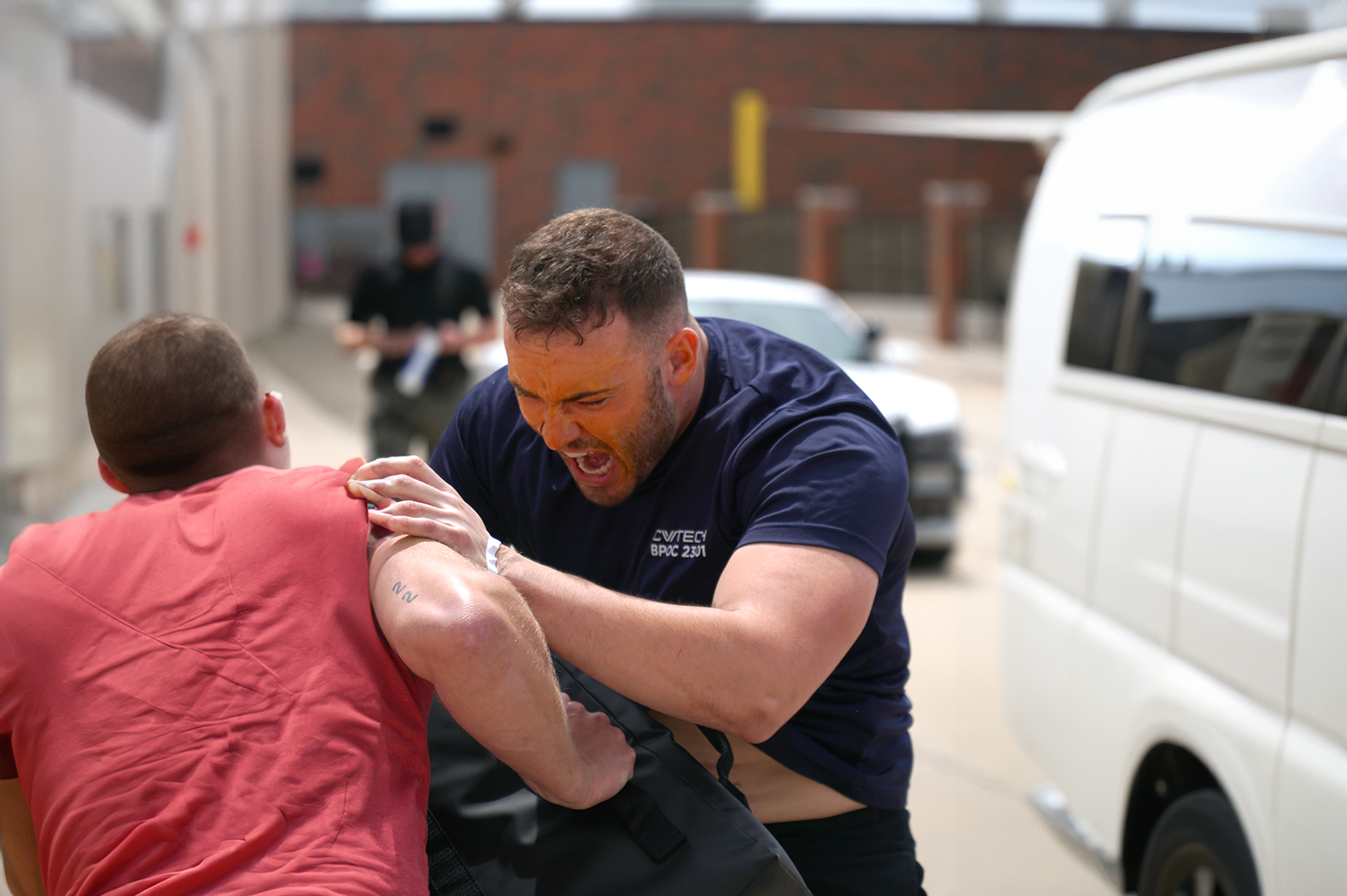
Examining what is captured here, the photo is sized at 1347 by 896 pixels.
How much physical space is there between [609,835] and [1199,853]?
70.2 inches

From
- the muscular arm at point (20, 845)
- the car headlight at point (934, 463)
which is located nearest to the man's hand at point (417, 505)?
the muscular arm at point (20, 845)

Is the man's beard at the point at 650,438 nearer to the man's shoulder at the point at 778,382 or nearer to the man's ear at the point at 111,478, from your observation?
the man's shoulder at the point at 778,382

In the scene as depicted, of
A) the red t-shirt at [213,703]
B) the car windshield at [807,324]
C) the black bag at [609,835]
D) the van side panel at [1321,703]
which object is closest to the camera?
the red t-shirt at [213,703]

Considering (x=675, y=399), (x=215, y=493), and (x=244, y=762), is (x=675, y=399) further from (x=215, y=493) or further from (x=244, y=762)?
(x=244, y=762)

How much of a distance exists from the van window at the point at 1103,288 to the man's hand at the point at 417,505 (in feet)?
7.34

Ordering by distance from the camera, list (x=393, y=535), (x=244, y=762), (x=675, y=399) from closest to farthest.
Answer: (x=244, y=762)
(x=393, y=535)
(x=675, y=399)

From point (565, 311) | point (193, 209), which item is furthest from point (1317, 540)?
point (193, 209)

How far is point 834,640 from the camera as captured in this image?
1767 mm

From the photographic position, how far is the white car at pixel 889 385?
7402 mm

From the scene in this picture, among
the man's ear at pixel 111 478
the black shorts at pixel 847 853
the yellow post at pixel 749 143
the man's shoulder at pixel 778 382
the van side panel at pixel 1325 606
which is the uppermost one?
the yellow post at pixel 749 143

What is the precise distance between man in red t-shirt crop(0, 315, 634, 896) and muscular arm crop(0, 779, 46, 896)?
27 mm

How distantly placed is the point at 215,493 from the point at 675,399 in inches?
28.8

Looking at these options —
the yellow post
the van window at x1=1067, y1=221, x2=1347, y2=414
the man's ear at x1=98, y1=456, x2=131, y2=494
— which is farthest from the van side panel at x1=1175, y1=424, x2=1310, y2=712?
the yellow post

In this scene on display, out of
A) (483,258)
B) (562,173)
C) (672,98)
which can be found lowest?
(483,258)
